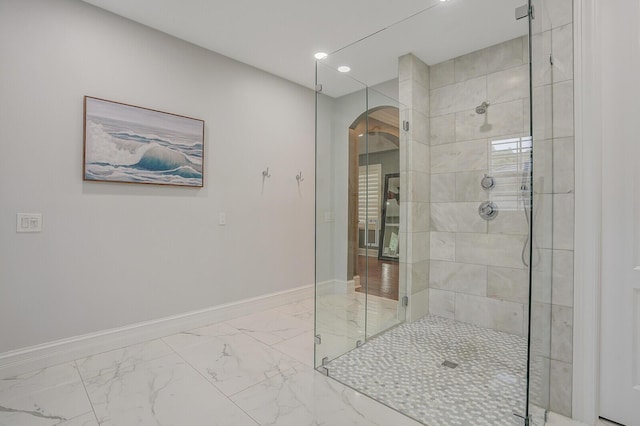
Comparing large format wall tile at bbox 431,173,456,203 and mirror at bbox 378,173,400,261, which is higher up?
large format wall tile at bbox 431,173,456,203

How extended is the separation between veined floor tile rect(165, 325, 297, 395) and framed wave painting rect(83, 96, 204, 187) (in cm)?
136

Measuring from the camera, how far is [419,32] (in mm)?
2576

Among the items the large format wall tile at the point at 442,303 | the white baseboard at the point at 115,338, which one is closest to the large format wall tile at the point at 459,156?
the large format wall tile at the point at 442,303

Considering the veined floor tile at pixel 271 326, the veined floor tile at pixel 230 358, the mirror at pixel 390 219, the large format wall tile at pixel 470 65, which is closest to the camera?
the veined floor tile at pixel 230 358

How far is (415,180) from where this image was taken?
290cm

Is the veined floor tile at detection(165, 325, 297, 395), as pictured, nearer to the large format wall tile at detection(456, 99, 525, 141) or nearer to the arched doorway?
the arched doorway

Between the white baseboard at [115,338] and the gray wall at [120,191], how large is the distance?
0.19 feet

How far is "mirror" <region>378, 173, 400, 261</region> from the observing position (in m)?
2.63

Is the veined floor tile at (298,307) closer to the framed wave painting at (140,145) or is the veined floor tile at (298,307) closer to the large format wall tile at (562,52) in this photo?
the framed wave painting at (140,145)

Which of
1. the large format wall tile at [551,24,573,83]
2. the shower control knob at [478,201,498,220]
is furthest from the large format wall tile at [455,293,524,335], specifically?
the large format wall tile at [551,24,573,83]

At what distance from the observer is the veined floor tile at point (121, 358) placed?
2139 millimetres

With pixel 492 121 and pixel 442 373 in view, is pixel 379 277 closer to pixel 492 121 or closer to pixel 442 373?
pixel 442 373

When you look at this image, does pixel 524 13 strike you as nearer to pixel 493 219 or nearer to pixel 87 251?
pixel 493 219

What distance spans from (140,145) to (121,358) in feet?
5.35
